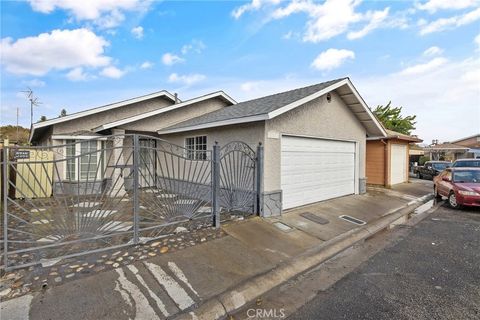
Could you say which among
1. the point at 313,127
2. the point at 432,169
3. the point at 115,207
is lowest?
the point at 115,207

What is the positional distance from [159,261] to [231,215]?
9.31 feet

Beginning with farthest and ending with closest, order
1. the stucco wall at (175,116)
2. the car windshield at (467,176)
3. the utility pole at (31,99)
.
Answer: the utility pole at (31,99) < the stucco wall at (175,116) < the car windshield at (467,176)

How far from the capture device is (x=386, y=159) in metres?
13.1

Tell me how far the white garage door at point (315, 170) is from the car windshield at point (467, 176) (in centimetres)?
369

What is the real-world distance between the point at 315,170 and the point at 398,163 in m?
9.44

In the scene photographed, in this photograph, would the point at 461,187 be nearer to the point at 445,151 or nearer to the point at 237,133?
the point at 237,133

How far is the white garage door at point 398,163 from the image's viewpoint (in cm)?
1380

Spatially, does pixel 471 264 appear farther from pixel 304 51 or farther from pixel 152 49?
pixel 152 49

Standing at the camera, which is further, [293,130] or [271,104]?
[271,104]

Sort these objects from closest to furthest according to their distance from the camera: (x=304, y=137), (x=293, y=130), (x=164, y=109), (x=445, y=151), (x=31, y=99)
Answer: (x=293, y=130), (x=304, y=137), (x=164, y=109), (x=31, y=99), (x=445, y=151)

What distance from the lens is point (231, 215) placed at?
6590 millimetres

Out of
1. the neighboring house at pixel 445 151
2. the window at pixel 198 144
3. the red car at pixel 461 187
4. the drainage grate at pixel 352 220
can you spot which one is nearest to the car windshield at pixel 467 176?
the red car at pixel 461 187

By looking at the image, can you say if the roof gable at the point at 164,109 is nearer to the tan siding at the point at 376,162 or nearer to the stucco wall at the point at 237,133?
the stucco wall at the point at 237,133

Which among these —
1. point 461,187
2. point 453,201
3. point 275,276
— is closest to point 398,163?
point 453,201
